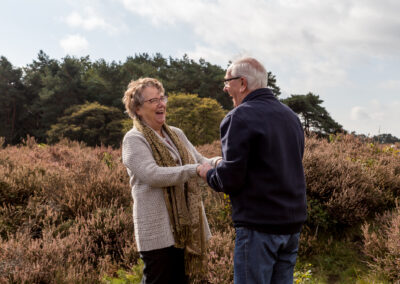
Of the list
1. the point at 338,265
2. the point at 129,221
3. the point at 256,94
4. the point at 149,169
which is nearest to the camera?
the point at 256,94

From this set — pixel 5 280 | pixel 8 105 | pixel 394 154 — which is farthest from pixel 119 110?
pixel 5 280

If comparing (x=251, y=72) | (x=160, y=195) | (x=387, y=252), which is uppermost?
(x=251, y=72)

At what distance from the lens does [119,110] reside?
96.1 feet

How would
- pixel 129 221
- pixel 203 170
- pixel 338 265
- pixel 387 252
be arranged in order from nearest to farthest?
pixel 203 170 < pixel 387 252 < pixel 338 265 < pixel 129 221

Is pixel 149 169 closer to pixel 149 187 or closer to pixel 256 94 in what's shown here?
pixel 149 187

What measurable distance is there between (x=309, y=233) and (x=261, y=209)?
3.43 meters

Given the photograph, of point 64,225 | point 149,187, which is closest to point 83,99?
point 64,225

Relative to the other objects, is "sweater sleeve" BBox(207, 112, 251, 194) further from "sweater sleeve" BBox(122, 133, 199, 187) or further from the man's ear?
"sweater sleeve" BBox(122, 133, 199, 187)

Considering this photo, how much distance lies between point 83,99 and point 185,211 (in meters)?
32.0

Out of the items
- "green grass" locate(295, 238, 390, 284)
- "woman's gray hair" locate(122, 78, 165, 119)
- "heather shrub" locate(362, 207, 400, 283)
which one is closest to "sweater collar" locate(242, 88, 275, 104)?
"woman's gray hair" locate(122, 78, 165, 119)

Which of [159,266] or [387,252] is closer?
[159,266]

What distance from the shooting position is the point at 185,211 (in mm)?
2656

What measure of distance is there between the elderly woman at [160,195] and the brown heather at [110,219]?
1085 mm

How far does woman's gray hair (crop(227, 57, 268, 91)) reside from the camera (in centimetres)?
220
